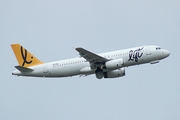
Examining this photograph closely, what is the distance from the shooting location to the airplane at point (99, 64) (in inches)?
2505

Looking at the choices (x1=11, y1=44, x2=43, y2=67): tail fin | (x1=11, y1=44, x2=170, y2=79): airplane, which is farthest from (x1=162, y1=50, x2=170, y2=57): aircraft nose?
(x1=11, y1=44, x2=43, y2=67): tail fin

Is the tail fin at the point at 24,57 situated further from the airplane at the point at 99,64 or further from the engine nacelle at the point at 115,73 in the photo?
the engine nacelle at the point at 115,73

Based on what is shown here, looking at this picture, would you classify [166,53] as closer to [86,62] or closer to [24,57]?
Answer: [86,62]

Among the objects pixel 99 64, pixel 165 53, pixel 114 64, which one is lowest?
pixel 114 64

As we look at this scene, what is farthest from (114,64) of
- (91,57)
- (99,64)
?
(91,57)

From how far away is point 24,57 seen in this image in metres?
69.2

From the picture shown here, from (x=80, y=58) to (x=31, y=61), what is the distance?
8.77 meters

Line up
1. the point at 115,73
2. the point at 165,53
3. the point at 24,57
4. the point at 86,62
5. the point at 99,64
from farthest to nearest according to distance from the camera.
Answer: the point at 24,57, the point at 115,73, the point at 165,53, the point at 86,62, the point at 99,64

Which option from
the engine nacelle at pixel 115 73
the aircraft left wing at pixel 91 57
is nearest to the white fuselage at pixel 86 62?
the aircraft left wing at pixel 91 57

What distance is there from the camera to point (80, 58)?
6569 centimetres

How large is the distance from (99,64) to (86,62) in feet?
7.25

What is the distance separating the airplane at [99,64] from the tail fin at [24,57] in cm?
72

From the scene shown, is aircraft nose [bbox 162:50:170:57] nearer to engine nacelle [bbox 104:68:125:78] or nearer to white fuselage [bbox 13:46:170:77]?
white fuselage [bbox 13:46:170:77]

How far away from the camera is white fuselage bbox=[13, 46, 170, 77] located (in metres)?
64.2
